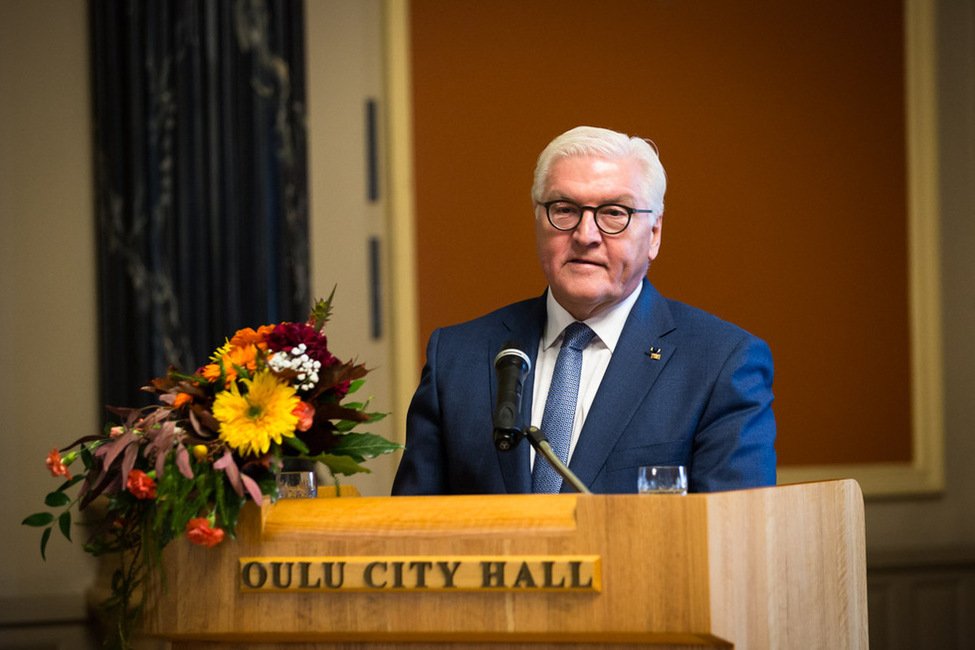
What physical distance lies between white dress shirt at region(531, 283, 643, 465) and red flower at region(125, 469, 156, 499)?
2.65ft

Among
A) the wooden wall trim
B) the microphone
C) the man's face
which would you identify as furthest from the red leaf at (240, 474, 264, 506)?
the wooden wall trim

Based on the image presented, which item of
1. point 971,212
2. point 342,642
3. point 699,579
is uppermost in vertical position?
point 971,212

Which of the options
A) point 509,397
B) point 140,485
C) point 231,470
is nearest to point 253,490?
point 231,470

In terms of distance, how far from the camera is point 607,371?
2168 millimetres

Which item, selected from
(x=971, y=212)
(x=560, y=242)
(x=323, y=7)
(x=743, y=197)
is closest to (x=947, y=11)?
(x=971, y=212)

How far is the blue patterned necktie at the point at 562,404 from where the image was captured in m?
2.10

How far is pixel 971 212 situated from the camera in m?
4.55

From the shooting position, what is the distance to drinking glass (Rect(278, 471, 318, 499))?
180 centimetres

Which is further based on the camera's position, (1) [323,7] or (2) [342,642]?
(1) [323,7]

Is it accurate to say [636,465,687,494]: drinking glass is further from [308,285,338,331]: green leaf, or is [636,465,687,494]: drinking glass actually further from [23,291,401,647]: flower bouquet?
[308,285,338,331]: green leaf

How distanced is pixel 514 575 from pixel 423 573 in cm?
13

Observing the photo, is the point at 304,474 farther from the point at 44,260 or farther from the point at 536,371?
the point at 44,260

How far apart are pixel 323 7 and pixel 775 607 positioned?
3.30 metres

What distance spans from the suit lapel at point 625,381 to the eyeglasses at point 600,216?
7.5 inches
